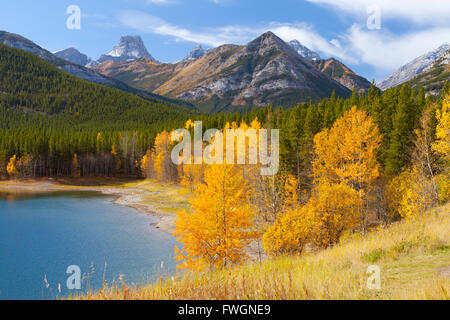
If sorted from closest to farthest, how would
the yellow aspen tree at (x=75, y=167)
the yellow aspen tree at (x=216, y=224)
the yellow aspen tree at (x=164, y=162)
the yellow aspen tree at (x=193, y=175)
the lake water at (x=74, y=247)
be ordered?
the yellow aspen tree at (x=216, y=224), the lake water at (x=74, y=247), the yellow aspen tree at (x=193, y=175), the yellow aspen tree at (x=164, y=162), the yellow aspen tree at (x=75, y=167)

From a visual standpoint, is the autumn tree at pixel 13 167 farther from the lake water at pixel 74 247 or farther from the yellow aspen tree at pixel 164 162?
the yellow aspen tree at pixel 164 162

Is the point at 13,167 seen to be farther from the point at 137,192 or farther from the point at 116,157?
the point at 137,192

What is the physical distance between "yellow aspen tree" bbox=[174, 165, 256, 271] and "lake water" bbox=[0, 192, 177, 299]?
9.58 ft

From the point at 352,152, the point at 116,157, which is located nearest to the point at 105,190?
the point at 116,157

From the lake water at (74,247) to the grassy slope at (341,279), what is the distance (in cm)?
866

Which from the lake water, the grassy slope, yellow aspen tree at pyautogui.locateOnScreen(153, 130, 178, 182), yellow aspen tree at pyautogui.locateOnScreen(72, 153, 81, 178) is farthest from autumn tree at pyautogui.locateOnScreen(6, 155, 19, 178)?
the grassy slope

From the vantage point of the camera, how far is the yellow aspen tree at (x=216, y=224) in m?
21.6

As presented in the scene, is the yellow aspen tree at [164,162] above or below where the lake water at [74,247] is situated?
above

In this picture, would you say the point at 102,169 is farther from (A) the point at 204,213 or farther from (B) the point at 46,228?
(A) the point at 204,213

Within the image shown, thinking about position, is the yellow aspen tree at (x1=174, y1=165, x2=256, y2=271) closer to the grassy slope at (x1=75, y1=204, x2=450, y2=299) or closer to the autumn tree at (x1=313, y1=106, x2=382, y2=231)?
the grassy slope at (x1=75, y1=204, x2=450, y2=299)

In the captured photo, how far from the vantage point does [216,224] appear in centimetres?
2212

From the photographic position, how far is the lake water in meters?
25.9

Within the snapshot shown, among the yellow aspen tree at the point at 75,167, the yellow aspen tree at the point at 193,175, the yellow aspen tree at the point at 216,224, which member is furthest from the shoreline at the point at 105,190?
the yellow aspen tree at the point at 216,224
